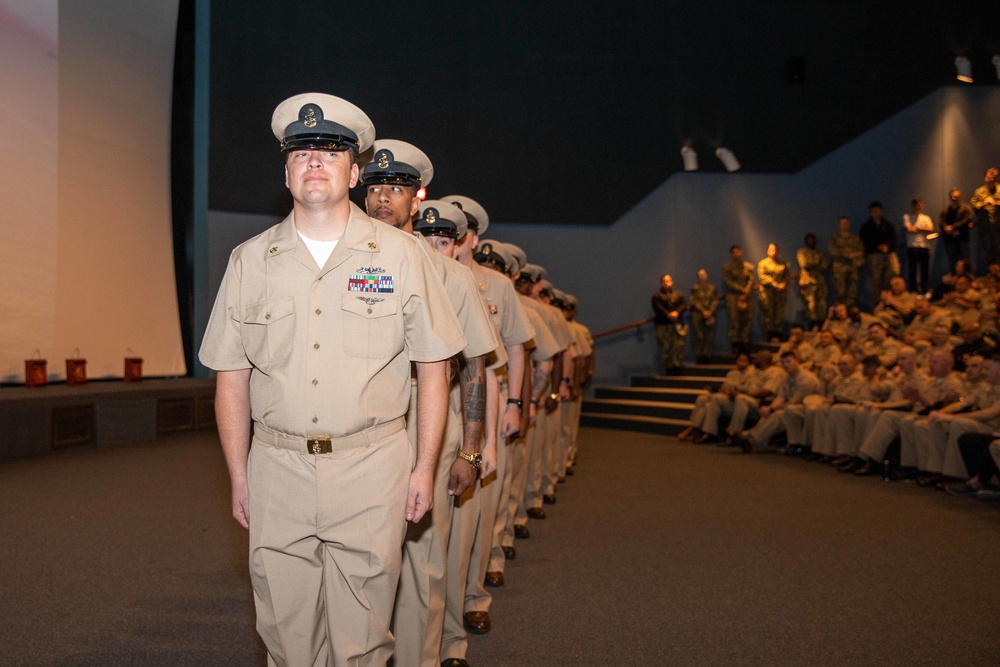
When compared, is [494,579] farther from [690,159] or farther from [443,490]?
[690,159]

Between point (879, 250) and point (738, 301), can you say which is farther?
point (738, 301)

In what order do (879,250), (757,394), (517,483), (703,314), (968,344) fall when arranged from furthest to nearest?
(703,314)
(879,250)
(757,394)
(968,344)
(517,483)

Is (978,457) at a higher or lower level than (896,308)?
lower

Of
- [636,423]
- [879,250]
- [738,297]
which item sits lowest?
[636,423]

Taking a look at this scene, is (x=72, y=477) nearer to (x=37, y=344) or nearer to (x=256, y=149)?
(x=37, y=344)

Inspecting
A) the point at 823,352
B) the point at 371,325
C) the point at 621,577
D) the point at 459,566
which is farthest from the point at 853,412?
the point at 371,325

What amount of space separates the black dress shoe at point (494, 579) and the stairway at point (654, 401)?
778 cm

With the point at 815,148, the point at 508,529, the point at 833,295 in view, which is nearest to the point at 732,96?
the point at 815,148

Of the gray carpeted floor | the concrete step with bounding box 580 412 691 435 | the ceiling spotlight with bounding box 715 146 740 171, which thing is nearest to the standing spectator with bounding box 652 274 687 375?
the concrete step with bounding box 580 412 691 435

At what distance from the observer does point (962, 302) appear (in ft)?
32.1

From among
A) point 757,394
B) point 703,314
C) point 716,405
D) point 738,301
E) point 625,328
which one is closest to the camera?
point 757,394

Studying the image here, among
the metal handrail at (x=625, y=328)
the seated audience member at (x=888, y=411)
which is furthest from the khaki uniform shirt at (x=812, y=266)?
the seated audience member at (x=888, y=411)

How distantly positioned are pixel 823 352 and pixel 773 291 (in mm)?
→ 3832

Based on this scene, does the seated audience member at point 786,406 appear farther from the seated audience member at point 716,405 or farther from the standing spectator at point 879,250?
the standing spectator at point 879,250
